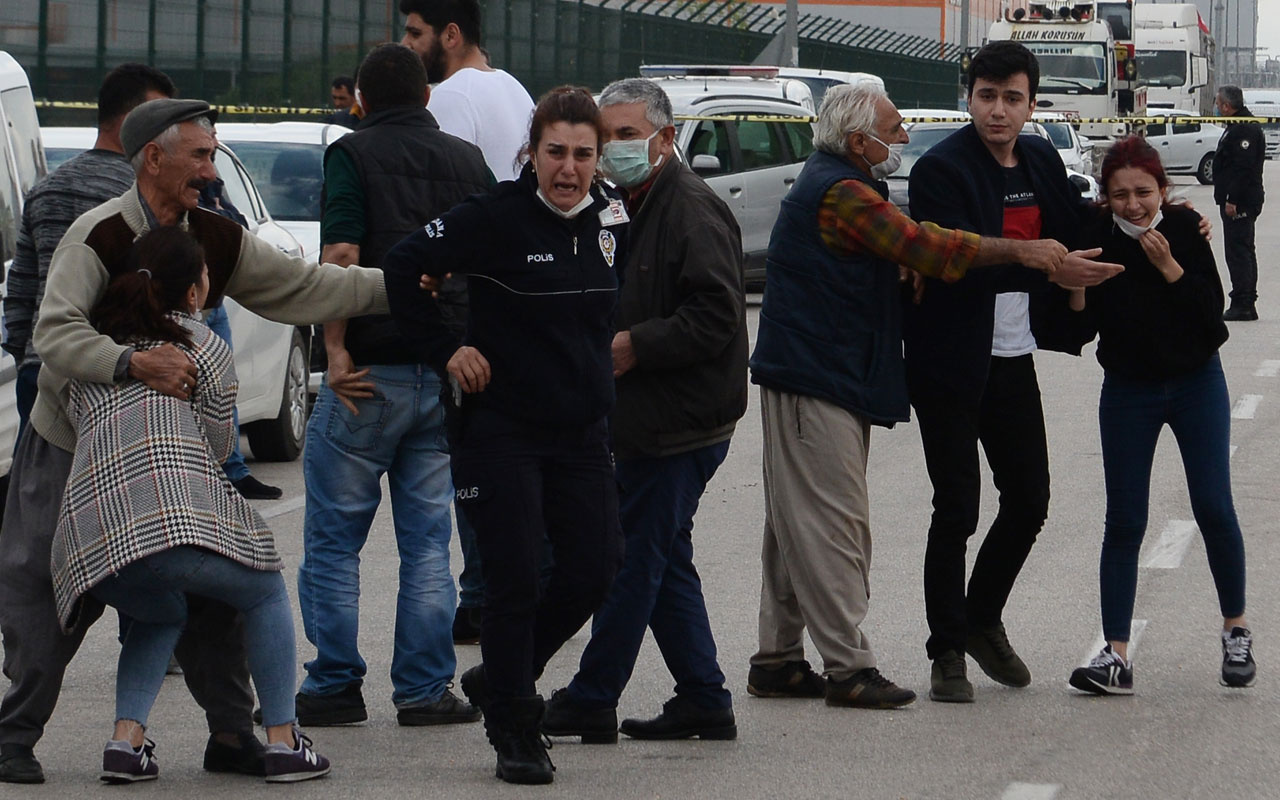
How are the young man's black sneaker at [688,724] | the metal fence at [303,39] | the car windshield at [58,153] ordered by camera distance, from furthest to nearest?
the metal fence at [303,39]
the car windshield at [58,153]
the young man's black sneaker at [688,724]

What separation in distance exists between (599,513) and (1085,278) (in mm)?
1646

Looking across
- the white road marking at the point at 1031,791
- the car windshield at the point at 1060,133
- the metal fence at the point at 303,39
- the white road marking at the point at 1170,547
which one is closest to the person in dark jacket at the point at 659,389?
the white road marking at the point at 1031,791

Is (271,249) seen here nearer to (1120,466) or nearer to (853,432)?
(853,432)

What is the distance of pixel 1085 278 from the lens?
240 inches

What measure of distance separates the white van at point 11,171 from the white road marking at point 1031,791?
15.0ft

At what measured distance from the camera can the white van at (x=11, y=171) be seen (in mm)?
8531

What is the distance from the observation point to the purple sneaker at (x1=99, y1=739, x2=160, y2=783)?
17.6ft

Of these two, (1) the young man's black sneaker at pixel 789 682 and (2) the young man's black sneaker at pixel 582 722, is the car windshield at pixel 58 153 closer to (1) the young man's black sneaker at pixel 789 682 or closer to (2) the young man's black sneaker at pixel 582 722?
(1) the young man's black sneaker at pixel 789 682

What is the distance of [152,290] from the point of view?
521 cm

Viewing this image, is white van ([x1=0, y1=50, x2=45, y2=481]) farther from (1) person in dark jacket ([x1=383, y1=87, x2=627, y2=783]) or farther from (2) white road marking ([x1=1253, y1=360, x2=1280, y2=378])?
(2) white road marking ([x1=1253, y1=360, x2=1280, y2=378])

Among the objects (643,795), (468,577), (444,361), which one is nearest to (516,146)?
(468,577)

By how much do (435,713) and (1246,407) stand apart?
862cm

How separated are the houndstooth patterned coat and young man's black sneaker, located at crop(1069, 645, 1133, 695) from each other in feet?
8.65

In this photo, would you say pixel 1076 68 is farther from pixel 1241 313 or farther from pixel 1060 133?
pixel 1241 313
